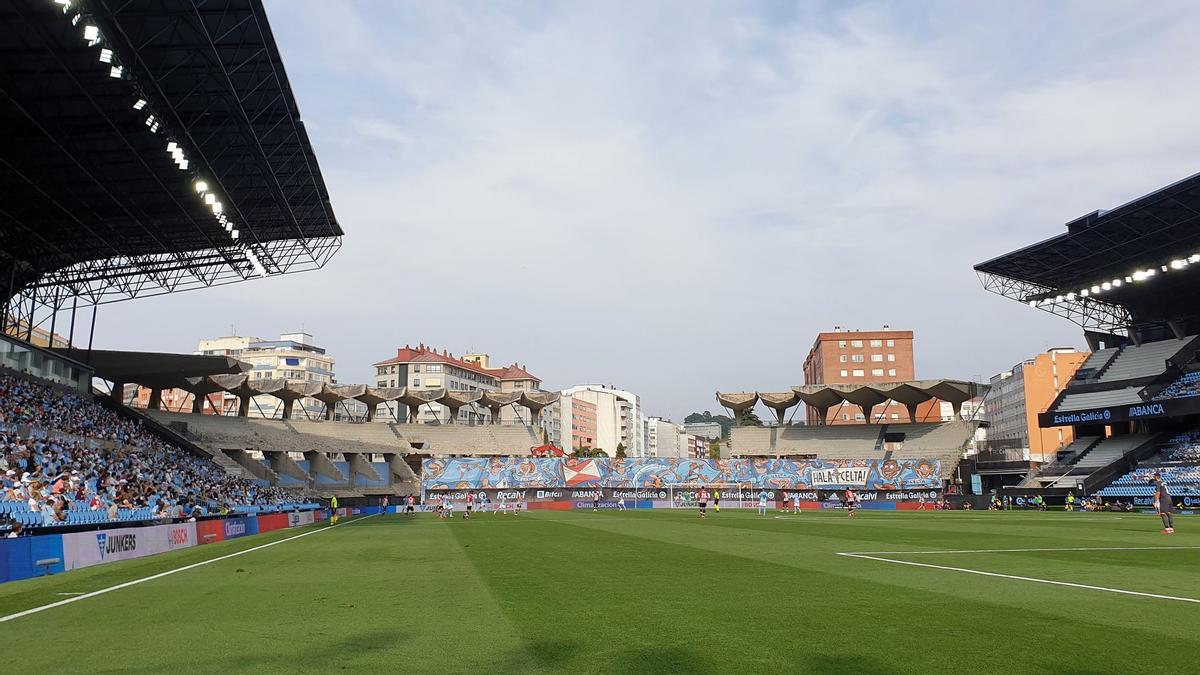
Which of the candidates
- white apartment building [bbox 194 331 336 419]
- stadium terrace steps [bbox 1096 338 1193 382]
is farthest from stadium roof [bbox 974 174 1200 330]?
white apartment building [bbox 194 331 336 419]

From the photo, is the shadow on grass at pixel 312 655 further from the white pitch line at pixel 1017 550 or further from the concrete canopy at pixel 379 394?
the concrete canopy at pixel 379 394

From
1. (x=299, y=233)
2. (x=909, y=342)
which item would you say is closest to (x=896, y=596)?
(x=299, y=233)

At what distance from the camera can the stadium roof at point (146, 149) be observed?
87.5 ft

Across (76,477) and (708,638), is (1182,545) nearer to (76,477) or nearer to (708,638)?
(708,638)

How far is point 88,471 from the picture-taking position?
3594cm

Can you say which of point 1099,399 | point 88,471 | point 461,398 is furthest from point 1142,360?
point 88,471

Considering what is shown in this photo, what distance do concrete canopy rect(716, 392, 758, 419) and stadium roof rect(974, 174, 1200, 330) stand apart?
32.3 metres

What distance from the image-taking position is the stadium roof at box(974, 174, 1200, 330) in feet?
186

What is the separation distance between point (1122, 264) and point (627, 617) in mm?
69690

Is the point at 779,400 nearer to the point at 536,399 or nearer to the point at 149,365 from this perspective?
the point at 536,399

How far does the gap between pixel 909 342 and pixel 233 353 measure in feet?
416

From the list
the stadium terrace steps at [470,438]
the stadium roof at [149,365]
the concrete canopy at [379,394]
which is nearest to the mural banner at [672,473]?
the concrete canopy at [379,394]

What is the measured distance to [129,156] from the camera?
→ 35.7 metres

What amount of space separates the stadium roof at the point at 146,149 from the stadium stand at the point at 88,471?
322 inches
